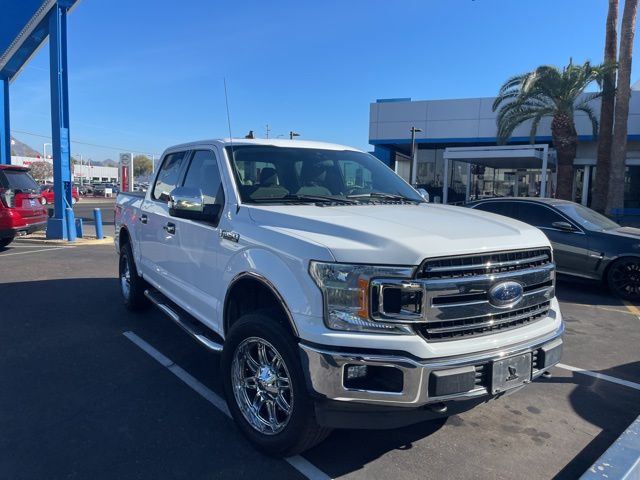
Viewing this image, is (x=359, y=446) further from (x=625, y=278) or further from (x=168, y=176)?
(x=625, y=278)

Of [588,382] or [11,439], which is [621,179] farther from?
[11,439]

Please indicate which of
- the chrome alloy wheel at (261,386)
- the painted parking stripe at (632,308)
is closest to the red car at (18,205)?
the chrome alloy wheel at (261,386)

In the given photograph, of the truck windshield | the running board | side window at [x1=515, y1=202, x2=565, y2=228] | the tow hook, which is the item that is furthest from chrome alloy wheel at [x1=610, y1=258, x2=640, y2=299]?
the running board

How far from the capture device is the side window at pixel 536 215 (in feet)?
28.6

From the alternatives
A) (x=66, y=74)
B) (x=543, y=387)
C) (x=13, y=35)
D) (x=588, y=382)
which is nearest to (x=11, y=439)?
(x=543, y=387)

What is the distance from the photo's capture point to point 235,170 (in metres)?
3.99

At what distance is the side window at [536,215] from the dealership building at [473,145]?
524 inches

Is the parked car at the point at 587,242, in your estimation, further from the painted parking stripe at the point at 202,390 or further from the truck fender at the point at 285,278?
the truck fender at the point at 285,278

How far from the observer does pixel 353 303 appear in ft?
8.82

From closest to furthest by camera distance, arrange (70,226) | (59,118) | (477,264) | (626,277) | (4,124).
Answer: (477,264) < (626,277) < (59,118) < (70,226) < (4,124)

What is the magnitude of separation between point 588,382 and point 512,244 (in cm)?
236

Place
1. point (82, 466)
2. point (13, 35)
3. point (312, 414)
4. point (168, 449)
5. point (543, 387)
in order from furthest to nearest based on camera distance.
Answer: point (13, 35)
point (543, 387)
point (168, 449)
point (82, 466)
point (312, 414)

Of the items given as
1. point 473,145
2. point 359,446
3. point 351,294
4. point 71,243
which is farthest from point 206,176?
point 473,145

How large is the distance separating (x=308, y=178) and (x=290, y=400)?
6.21 ft
